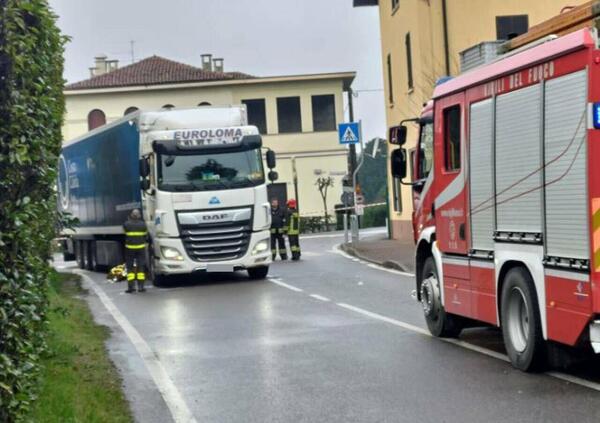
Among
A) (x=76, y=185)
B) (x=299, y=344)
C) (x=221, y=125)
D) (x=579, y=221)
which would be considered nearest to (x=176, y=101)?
(x=76, y=185)

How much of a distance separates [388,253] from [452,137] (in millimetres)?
17549

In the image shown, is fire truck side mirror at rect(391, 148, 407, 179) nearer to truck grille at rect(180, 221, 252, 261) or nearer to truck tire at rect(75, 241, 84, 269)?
truck grille at rect(180, 221, 252, 261)

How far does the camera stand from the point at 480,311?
34.8ft

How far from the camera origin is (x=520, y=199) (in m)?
9.47

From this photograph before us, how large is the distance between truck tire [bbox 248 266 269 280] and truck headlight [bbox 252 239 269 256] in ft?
2.44

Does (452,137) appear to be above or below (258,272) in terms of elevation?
above

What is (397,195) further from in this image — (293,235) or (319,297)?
(319,297)

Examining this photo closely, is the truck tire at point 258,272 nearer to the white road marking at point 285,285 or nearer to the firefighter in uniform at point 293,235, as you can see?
the white road marking at point 285,285

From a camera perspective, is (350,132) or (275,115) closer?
(350,132)

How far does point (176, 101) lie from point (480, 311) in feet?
191

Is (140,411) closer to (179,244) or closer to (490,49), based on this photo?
(490,49)

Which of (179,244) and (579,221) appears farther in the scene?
(179,244)

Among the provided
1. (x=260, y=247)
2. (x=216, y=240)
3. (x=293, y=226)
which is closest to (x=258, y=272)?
(x=260, y=247)

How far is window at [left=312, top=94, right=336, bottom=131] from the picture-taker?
218 ft
